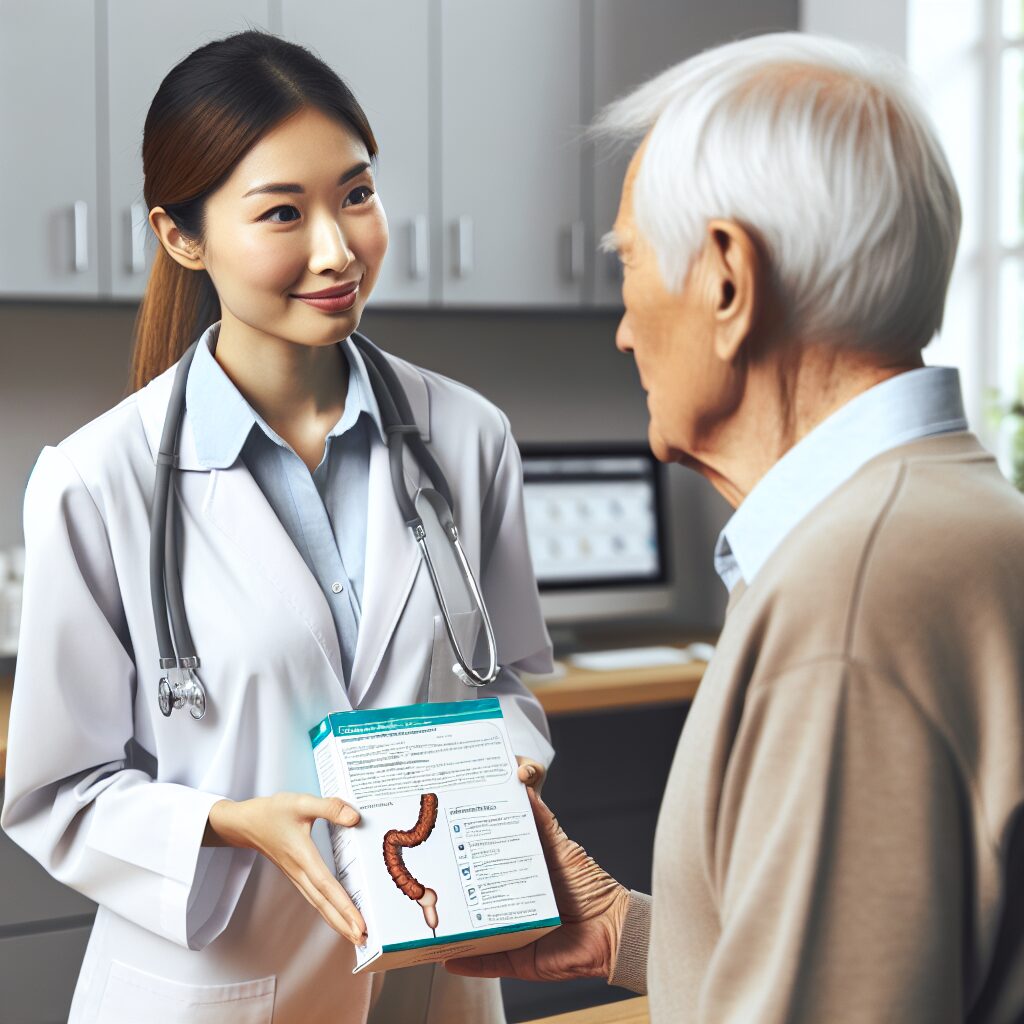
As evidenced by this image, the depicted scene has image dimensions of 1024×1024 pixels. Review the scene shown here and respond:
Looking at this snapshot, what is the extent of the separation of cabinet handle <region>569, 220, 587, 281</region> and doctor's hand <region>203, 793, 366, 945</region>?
1.93 meters

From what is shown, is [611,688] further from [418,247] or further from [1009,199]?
[1009,199]

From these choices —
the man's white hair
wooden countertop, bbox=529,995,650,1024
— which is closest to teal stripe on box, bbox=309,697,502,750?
wooden countertop, bbox=529,995,650,1024

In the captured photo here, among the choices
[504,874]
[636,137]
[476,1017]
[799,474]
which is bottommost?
[476,1017]

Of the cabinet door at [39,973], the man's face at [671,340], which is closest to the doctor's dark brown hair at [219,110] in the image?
the man's face at [671,340]

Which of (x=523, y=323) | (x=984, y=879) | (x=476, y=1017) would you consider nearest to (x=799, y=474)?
(x=984, y=879)

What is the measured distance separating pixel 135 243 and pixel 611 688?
4.23 feet

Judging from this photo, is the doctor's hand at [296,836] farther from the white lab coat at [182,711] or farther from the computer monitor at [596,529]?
the computer monitor at [596,529]

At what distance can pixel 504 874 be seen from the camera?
3.27ft

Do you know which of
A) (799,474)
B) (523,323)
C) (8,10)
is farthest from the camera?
(523,323)

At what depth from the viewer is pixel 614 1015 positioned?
1.11 metres

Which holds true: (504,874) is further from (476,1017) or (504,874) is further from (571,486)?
(571,486)

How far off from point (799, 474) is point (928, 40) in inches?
98.5

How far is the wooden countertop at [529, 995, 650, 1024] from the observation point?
1.09 meters

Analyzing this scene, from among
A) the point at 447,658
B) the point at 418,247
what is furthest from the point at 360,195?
the point at 418,247
